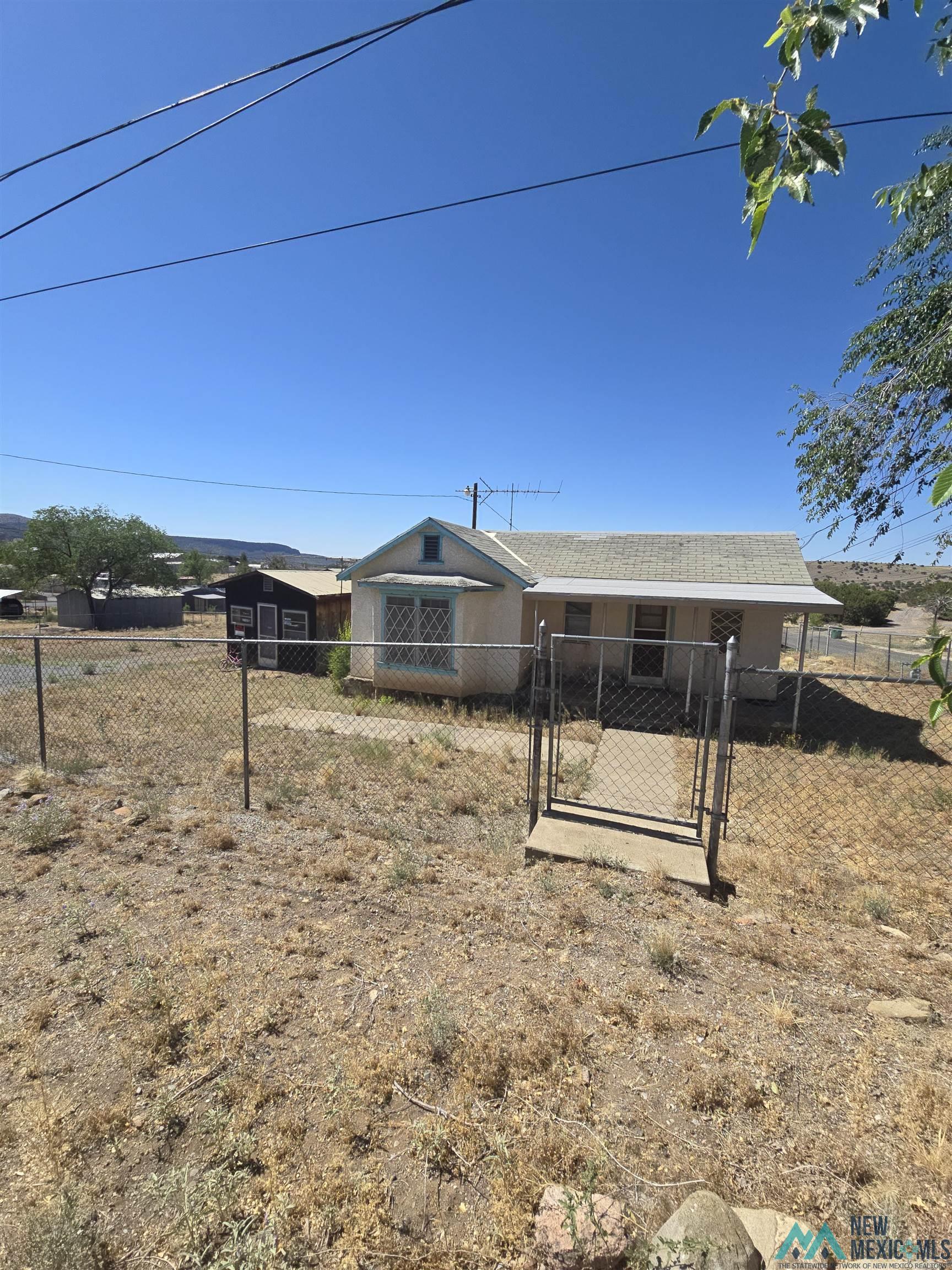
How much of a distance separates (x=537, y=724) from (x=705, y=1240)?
125 inches

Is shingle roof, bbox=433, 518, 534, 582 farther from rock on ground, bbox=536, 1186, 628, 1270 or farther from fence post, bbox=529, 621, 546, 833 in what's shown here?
rock on ground, bbox=536, 1186, 628, 1270

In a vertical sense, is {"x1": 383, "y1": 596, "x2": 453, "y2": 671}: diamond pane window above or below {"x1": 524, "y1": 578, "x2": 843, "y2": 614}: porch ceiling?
below

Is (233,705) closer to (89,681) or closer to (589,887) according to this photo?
(89,681)

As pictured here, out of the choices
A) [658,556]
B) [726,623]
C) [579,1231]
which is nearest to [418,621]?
[658,556]

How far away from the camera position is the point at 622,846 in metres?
4.79

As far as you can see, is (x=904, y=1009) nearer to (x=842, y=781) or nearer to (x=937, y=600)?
(x=937, y=600)

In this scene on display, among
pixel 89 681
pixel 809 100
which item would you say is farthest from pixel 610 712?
pixel 89 681

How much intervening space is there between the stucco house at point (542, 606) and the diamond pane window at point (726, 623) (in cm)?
2

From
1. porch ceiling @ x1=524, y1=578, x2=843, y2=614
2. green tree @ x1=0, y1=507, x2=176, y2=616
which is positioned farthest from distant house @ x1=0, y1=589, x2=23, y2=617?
porch ceiling @ x1=524, y1=578, x2=843, y2=614

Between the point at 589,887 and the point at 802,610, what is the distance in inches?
315

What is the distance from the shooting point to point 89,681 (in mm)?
14516

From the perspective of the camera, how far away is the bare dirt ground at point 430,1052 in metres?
1.93

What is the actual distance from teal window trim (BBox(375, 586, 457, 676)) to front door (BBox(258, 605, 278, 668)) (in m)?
6.50

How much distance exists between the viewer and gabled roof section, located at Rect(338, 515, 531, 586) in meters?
12.4
